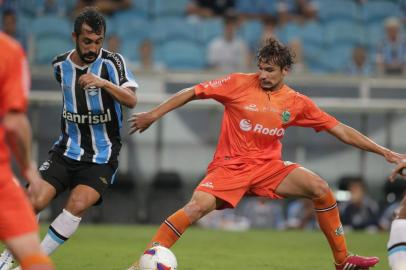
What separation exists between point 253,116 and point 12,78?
3545 millimetres

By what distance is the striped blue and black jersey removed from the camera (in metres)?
7.56

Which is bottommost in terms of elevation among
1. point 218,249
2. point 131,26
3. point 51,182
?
point 218,249

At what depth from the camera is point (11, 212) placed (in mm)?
4625

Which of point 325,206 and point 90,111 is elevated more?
point 90,111

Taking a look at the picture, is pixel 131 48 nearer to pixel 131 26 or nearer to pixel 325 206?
pixel 131 26

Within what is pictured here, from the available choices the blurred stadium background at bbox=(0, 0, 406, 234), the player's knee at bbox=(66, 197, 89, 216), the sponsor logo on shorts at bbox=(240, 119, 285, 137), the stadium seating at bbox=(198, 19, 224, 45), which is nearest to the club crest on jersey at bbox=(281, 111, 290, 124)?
the sponsor logo on shorts at bbox=(240, 119, 285, 137)

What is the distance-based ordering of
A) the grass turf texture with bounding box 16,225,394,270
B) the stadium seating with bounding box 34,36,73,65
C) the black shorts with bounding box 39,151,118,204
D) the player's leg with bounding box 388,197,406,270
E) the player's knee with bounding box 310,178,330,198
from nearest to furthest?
the player's leg with bounding box 388,197,406,270 → the black shorts with bounding box 39,151,118,204 → the player's knee with bounding box 310,178,330,198 → the grass turf texture with bounding box 16,225,394,270 → the stadium seating with bounding box 34,36,73,65

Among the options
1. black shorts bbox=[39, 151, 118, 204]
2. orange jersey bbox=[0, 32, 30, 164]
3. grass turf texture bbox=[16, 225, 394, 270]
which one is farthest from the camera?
grass turf texture bbox=[16, 225, 394, 270]

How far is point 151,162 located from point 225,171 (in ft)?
25.9

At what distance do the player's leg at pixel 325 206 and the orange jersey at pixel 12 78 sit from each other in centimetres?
364

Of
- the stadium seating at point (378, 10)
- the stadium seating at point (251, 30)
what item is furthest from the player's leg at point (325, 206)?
the stadium seating at point (378, 10)

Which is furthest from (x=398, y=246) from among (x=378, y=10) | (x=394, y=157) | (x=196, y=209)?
(x=378, y=10)

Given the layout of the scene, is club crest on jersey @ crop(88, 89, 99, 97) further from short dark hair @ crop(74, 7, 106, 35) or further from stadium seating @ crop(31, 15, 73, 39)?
stadium seating @ crop(31, 15, 73, 39)

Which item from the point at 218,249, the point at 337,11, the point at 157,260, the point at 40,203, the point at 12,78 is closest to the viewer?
the point at 12,78
